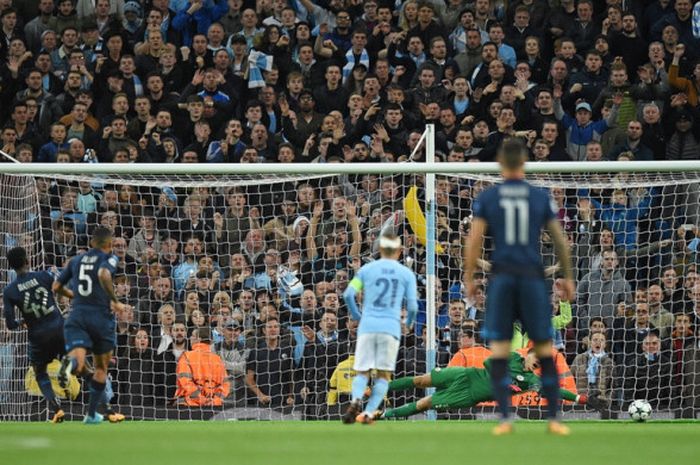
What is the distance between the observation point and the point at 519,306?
9.50m

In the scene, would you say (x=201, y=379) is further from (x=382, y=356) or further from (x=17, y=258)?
(x=382, y=356)

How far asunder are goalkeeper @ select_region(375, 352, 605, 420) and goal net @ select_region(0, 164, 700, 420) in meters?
0.82

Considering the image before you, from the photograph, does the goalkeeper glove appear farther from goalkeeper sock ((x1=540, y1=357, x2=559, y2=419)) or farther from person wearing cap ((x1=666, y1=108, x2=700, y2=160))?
goalkeeper sock ((x1=540, y1=357, x2=559, y2=419))

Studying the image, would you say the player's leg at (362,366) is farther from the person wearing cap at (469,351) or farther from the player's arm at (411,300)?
the person wearing cap at (469,351)

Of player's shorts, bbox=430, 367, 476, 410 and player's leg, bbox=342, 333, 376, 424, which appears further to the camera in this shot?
player's shorts, bbox=430, 367, 476, 410

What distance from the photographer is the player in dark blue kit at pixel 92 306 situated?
13.2 meters

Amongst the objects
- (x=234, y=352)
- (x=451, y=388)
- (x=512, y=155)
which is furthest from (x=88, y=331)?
(x=512, y=155)

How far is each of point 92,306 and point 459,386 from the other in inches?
154

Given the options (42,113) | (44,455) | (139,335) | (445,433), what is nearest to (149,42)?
(42,113)

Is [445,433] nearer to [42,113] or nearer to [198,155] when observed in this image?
[198,155]

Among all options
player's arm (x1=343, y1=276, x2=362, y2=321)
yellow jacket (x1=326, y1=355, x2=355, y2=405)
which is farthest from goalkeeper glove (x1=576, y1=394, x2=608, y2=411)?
player's arm (x1=343, y1=276, x2=362, y2=321)

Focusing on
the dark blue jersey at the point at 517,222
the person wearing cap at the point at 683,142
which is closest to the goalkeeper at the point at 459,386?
the person wearing cap at the point at 683,142

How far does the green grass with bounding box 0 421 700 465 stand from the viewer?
29.6 ft

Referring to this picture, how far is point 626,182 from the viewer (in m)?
15.9
